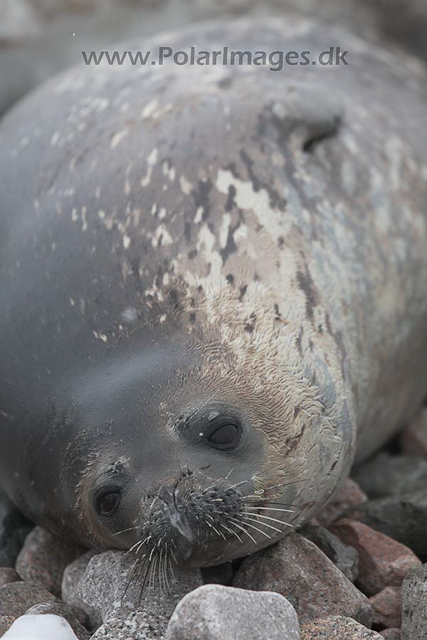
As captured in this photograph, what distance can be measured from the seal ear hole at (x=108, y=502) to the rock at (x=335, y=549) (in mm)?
640

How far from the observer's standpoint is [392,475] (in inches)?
146

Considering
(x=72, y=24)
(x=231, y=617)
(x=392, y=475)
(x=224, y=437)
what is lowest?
(x=392, y=475)

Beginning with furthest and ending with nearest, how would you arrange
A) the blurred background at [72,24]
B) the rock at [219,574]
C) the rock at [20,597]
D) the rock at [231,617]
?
the blurred background at [72,24]
the rock at [219,574]
the rock at [20,597]
the rock at [231,617]

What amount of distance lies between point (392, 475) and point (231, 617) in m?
1.58

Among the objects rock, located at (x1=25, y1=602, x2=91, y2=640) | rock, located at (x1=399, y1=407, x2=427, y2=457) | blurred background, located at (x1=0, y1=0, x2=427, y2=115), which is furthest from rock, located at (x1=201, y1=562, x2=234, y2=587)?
blurred background, located at (x1=0, y1=0, x2=427, y2=115)

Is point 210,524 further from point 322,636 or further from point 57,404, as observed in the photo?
point 57,404

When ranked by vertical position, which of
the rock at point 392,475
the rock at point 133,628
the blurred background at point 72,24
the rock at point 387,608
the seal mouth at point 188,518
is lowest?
the rock at point 392,475

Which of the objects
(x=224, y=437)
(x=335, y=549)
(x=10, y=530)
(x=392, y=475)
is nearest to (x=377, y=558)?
(x=335, y=549)

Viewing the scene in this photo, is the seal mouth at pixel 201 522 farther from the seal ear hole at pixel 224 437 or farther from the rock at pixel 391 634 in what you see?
the rock at pixel 391 634

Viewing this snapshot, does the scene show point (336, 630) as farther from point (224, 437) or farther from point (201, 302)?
point (201, 302)

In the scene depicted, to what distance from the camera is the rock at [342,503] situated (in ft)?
10.7

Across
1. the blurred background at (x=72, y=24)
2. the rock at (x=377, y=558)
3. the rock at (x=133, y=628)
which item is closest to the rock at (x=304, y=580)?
the rock at (x=377, y=558)

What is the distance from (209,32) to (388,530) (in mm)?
2389

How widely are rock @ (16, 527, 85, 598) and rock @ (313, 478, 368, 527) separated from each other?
2.61ft
